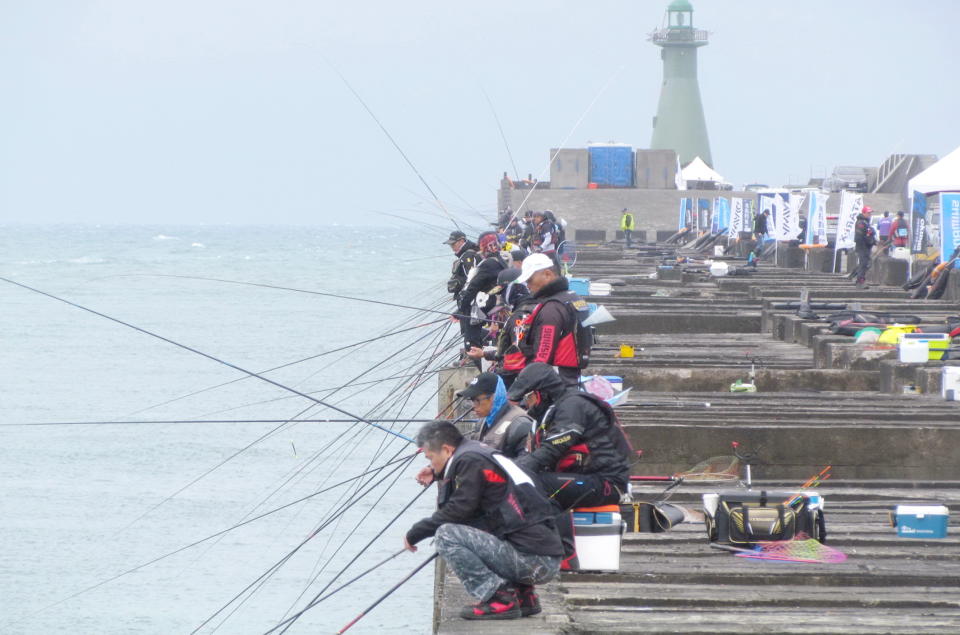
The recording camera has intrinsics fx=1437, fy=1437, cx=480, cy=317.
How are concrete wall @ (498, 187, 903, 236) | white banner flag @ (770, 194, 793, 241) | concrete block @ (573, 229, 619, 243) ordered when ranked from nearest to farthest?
white banner flag @ (770, 194, 793, 241) < concrete block @ (573, 229, 619, 243) < concrete wall @ (498, 187, 903, 236)

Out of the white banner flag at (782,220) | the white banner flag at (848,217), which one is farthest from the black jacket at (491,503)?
the white banner flag at (782,220)

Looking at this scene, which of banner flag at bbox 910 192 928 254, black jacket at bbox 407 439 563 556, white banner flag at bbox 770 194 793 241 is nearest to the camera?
black jacket at bbox 407 439 563 556

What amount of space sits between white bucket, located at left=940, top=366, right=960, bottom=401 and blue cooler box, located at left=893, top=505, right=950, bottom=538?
11.5 feet

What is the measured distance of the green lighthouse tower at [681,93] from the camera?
80.8m

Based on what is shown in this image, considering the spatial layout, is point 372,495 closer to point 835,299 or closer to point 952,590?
point 835,299

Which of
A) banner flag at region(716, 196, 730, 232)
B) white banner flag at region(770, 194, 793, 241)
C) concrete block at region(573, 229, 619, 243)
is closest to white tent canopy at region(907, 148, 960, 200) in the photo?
white banner flag at region(770, 194, 793, 241)

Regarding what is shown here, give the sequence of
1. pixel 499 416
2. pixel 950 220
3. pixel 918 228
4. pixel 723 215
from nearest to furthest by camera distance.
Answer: pixel 499 416 < pixel 950 220 < pixel 918 228 < pixel 723 215

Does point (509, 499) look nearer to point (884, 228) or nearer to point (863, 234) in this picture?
point (863, 234)

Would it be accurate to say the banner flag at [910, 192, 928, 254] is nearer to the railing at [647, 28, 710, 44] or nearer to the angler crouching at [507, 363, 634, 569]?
the angler crouching at [507, 363, 634, 569]

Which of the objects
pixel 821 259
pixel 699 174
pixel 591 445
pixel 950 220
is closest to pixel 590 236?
pixel 699 174

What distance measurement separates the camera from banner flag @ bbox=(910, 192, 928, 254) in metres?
20.4

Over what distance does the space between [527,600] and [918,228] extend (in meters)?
16.5

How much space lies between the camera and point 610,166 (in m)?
56.6

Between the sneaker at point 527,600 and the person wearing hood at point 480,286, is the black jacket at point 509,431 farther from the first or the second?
the person wearing hood at point 480,286
